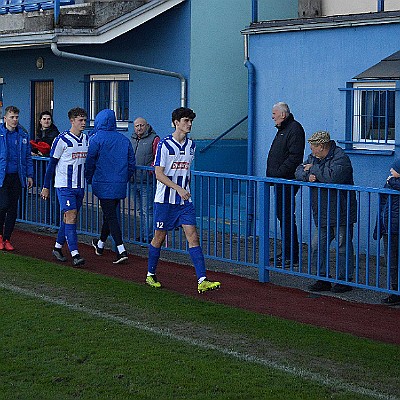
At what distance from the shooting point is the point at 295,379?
7355mm

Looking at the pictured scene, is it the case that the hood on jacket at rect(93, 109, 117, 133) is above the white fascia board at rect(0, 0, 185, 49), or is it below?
below

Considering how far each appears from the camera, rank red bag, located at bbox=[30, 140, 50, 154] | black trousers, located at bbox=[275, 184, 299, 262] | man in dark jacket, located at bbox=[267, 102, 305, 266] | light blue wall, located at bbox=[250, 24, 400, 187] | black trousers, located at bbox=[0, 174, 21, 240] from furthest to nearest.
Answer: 1. red bag, located at bbox=[30, 140, 50, 154]
2. light blue wall, located at bbox=[250, 24, 400, 187]
3. black trousers, located at bbox=[0, 174, 21, 240]
4. man in dark jacket, located at bbox=[267, 102, 305, 266]
5. black trousers, located at bbox=[275, 184, 299, 262]

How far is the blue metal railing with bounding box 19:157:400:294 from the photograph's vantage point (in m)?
10.5

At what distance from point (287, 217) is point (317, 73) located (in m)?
4.25

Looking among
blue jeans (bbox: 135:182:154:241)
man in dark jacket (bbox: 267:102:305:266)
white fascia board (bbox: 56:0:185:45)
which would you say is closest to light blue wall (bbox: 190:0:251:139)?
white fascia board (bbox: 56:0:185:45)

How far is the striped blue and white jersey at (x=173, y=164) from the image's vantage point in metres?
10.8

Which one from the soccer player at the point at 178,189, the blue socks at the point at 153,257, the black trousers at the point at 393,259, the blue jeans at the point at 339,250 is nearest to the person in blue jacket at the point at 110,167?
the blue socks at the point at 153,257

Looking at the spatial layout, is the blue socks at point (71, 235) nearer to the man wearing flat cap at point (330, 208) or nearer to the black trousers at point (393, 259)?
the man wearing flat cap at point (330, 208)

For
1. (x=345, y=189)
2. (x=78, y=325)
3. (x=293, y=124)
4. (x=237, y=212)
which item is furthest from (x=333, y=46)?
(x=78, y=325)

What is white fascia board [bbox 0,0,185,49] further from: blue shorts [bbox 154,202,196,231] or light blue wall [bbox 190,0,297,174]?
blue shorts [bbox 154,202,196,231]

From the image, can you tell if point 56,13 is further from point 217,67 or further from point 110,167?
point 110,167

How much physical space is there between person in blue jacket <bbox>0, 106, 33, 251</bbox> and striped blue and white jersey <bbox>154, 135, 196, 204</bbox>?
3.36 metres

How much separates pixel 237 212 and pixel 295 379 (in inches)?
191

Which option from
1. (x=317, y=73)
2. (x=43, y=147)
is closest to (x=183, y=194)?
(x=317, y=73)
